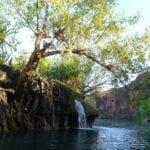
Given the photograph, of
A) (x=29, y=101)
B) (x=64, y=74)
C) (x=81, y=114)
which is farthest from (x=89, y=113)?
(x=64, y=74)

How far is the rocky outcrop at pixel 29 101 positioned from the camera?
46156 mm

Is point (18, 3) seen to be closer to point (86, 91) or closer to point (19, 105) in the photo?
point (19, 105)

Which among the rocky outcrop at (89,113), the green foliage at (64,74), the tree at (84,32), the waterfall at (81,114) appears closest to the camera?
the tree at (84,32)

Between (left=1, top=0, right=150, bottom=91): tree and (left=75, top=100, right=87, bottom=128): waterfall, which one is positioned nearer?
(left=1, top=0, right=150, bottom=91): tree

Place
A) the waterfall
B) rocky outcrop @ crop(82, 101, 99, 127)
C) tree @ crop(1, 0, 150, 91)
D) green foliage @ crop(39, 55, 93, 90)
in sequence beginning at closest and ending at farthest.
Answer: tree @ crop(1, 0, 150, 91), the waterfall, rocky outcrop @ crop(82, 101, 99, 127), green foliage @ crop(39, 55, 93, 90)

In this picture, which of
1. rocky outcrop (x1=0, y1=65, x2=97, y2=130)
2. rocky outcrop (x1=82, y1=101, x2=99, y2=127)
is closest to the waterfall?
rocky outcrop (x1=82, y1=101, x2=99, y2=127)

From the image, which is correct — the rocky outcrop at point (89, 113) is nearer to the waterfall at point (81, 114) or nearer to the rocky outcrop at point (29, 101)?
the waterfall at point (81, 114)

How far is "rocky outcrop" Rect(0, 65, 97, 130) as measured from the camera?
1817 inches

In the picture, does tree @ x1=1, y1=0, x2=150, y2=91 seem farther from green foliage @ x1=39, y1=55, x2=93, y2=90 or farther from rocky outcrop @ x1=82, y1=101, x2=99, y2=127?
green foliage @ x1=39, y1=55, x2=93, y2=90

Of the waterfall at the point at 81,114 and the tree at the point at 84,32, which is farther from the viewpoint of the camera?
the waterfall at the point at 81,114

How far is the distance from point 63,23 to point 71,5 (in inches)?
72.5

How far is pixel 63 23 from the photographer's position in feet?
127

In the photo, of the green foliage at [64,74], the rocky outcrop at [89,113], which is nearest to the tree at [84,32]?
the rocky outcrop at [89,113]

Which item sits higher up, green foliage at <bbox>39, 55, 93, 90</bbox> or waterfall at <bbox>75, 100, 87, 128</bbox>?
green foliage at <bbox>39, 55, 93, 90</bbox>
